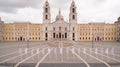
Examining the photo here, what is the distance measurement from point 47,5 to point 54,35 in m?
15.6

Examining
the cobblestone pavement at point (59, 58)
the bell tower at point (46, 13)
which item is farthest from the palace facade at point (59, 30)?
the cobblestone pavement at point (59, 58)

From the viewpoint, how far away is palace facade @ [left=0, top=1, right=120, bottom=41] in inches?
4569

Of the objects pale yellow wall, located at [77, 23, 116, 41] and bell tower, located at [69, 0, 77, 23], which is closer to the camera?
bell tower, located at [69, 0, 77, 23]

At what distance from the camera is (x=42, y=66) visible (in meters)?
21.3

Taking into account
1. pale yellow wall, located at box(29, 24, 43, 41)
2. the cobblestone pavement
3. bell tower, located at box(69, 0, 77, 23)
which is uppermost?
bell tower, located at box(69, 0, 77, 23)

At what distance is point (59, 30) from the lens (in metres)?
117

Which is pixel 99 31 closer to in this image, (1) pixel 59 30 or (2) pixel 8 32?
(1) pixel 59 30

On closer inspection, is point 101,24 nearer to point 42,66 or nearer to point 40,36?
point 40,36

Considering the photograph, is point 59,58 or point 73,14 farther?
point 73,14

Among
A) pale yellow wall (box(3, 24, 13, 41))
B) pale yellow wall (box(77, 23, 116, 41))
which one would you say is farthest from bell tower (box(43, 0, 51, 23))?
pale yellow wall (box(3, 24, 13, 41))

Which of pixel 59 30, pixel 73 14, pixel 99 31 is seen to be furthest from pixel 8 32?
pixel 99 31

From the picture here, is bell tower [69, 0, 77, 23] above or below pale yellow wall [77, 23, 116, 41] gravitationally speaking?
above

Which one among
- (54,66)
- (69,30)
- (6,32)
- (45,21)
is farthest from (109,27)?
(54,66)

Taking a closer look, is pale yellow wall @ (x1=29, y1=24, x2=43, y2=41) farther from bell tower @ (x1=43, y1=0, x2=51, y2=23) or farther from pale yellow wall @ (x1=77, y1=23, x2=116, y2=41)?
pale yellow wall @ (x1=77, y1=23, x2=116, y2=41)
